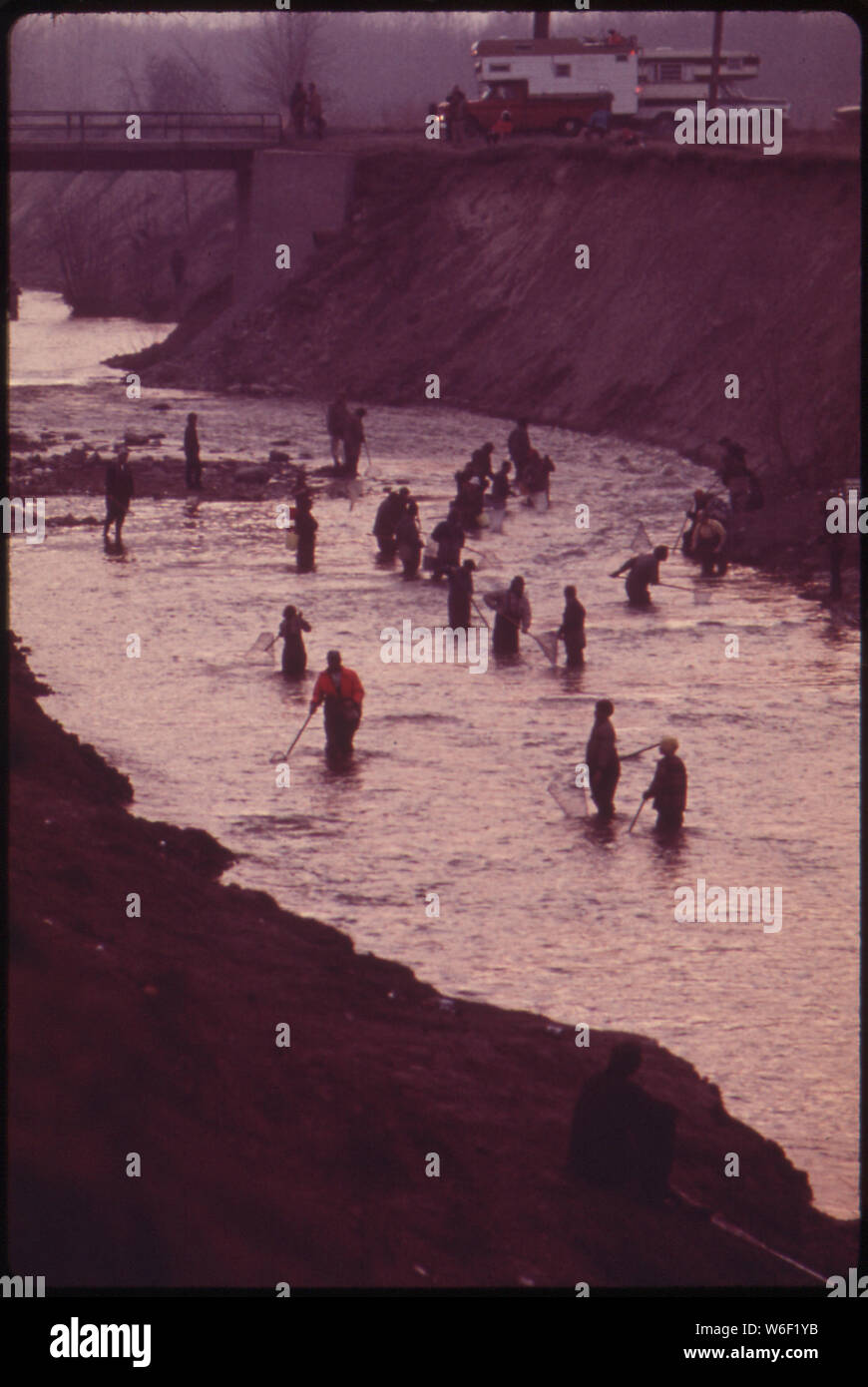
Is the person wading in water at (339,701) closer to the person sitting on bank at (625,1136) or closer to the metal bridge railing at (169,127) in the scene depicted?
the person sitting on bank at (625,1136)

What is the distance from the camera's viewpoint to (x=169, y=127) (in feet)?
192

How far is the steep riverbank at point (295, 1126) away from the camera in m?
7.65

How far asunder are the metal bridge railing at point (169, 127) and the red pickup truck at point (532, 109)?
254 inches

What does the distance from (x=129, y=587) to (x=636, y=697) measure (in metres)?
8.78

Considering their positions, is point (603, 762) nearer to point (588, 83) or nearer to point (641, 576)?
point (641, 576)

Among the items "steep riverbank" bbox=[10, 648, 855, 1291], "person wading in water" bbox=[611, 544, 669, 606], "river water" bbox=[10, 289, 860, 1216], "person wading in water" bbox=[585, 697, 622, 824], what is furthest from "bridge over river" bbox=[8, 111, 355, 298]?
"steep riverbank" bbox=[10, 648, 855, 1291]

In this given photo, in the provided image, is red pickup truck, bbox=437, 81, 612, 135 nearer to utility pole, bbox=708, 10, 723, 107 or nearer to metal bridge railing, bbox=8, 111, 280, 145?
utility pole, bbox=708, 10, 723, 107

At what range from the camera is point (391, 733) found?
65.2 ft

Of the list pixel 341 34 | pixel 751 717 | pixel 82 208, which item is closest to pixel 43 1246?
pixel 751 717

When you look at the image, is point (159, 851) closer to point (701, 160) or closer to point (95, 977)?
point (95, 977)

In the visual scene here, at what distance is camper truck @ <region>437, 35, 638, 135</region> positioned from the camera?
55.9 meters

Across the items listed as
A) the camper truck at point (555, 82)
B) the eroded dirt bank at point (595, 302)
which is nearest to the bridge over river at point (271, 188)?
the eroded dirt bank at point (595, 302)

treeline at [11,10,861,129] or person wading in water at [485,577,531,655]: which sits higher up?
treeline at [11,10,861,129]

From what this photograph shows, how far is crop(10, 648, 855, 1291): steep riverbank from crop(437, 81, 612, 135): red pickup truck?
157ft
